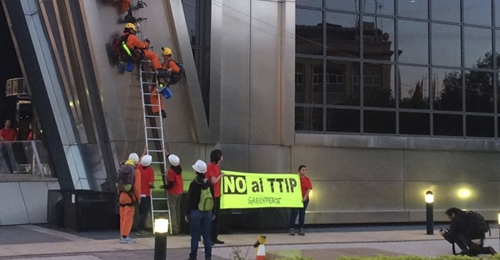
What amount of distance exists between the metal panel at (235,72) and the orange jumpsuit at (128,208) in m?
4.11

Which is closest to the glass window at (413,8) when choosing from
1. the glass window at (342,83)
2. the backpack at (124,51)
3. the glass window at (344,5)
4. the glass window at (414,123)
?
the glass window at (344,5)

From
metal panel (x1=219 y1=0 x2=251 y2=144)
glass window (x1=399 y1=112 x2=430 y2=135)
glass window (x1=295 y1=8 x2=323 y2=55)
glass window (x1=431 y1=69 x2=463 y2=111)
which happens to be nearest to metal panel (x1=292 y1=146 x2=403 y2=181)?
glass window (x1=399 y1=112 x2=430 y2=135)

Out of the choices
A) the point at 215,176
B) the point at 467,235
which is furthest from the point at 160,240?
the point at 467,235

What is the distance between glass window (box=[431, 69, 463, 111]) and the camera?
21859 millimetres

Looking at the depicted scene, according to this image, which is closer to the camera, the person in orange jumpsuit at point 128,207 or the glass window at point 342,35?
the person in orange jumpsuit at point 128,207

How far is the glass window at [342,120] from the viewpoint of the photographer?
802 inches

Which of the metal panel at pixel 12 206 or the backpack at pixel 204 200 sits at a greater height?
the backpack at pixel 204 200

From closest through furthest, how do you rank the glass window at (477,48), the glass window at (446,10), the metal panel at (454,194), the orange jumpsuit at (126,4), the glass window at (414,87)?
the orange jumpsuit at (126,4) → the metal panel at (454,194) → the glass window at (414,87) → the glass window at (446,10) → the glass window at (477,48)

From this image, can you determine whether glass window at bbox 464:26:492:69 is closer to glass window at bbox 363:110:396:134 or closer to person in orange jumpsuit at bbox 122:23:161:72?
glass window at bbox 363:110:396:134

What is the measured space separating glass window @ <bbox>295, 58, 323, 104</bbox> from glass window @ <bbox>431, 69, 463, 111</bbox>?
390 cm

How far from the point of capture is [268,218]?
18.1 metres

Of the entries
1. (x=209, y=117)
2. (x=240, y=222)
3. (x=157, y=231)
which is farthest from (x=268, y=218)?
(x=157, y=231)

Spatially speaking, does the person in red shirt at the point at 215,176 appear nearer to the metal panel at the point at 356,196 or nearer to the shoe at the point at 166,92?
the shoe at the point at 166,92

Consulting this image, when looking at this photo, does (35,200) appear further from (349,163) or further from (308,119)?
(349,163)
